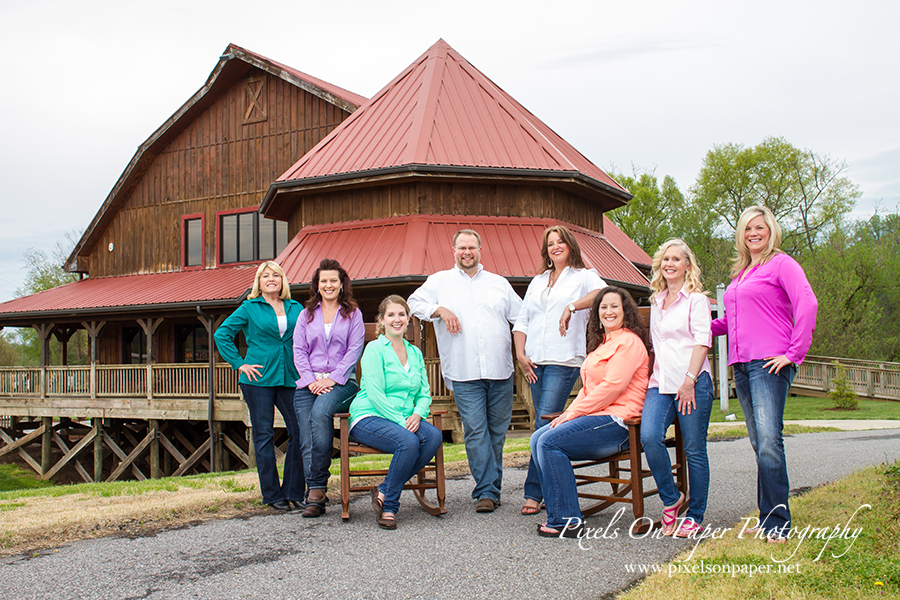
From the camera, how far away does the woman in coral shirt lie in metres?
4.70

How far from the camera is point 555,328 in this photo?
552cm

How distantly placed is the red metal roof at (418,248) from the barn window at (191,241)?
754 centimetres

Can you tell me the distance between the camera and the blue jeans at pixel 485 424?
5613 millimetres

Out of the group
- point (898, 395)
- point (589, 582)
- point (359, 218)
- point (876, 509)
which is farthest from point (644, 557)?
point (898, 395)

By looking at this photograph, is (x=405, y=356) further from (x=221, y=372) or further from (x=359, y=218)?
(x=221, y=372)

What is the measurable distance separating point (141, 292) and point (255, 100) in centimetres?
658

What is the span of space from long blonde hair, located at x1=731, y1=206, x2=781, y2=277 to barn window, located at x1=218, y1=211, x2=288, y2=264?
17.7m

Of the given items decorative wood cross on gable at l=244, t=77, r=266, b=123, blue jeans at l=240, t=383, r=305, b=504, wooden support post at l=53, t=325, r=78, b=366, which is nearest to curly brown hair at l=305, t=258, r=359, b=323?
blue jeans at l=240, t=383, r=305, b=504

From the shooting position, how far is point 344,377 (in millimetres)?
5652

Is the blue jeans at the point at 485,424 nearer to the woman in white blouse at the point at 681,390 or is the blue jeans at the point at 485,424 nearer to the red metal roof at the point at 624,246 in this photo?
the woman in white blouse at the point at 681,390

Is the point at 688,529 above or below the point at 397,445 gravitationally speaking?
below

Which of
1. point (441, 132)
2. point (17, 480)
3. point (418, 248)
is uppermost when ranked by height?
point (441, 132)

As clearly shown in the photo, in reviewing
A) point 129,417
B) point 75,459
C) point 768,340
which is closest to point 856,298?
point 129,417

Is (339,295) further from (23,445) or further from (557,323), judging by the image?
(23,445)
